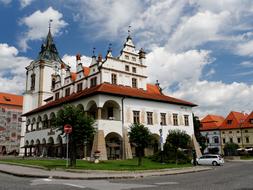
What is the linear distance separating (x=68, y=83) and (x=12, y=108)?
156 feet

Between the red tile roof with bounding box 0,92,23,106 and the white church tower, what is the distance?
68.2ft

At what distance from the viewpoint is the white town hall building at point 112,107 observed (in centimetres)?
3703

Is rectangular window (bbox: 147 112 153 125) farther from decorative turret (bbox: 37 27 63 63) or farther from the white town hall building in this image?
decorative turret (bbox: 37 27 63 63)

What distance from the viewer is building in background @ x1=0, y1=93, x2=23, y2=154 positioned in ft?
277

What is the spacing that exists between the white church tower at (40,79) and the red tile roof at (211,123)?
42.6 metres

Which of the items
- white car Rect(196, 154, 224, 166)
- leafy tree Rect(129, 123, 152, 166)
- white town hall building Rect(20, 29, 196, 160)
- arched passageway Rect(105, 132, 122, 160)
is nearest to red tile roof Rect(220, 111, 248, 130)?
white town hall building Rect(20, 29, 196, 160)

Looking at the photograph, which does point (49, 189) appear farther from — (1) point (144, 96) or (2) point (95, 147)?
(1) point (144, 96)

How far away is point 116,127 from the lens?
37188 mm

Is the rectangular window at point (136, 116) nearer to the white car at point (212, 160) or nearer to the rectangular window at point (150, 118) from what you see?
the rectangular window at point (150, 118)

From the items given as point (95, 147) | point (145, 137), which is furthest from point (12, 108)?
point (145, 137)

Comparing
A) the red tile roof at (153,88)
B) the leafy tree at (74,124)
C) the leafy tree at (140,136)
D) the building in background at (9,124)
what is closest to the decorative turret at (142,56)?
the red tile roof at (153,88)

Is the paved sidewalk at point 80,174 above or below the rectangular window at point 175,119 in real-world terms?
below

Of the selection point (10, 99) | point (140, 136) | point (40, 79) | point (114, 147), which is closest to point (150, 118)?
point (114, 147)

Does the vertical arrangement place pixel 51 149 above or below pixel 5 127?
below
